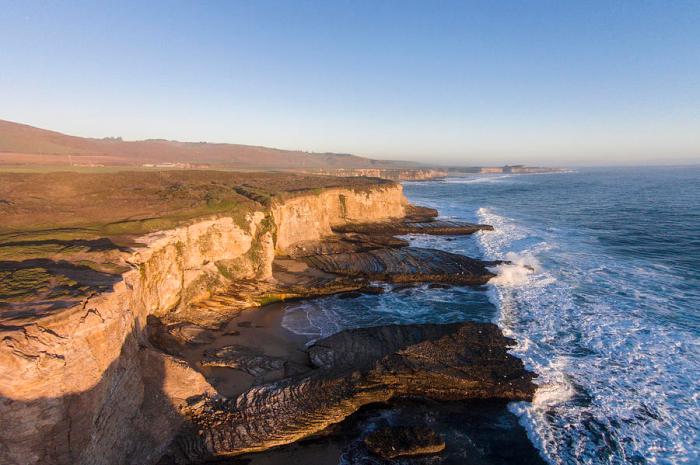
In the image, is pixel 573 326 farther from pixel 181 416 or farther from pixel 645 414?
pixel 181 416

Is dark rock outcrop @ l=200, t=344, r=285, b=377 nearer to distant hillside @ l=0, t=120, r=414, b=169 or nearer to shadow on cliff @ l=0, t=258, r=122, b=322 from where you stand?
shadow on cliff @ l=0, t=258, r=122, b=322

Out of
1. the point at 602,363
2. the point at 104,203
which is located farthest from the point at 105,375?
the point at 104,203

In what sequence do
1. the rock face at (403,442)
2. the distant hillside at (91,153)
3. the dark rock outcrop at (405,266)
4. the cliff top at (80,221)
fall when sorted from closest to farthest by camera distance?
the cliff top at (80,221)
the rock face at (403,442)
the dark rock outcrop at (405,266)
the distant hillside at (91,153)

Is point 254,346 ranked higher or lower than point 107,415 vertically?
lower

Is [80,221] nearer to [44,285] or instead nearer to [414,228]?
[44,285]

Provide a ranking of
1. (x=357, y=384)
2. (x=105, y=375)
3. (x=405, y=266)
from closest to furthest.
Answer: (x=105, y=375) → (x=357, y=384) → (x=405, y=266)

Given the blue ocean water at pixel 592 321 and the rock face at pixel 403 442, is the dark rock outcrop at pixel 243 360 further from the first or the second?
the rock face at pixel 403 442

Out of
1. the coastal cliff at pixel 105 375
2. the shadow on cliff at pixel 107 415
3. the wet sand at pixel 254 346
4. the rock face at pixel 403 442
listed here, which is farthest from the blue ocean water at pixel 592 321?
the shadow on cliff at pixel 107 415
